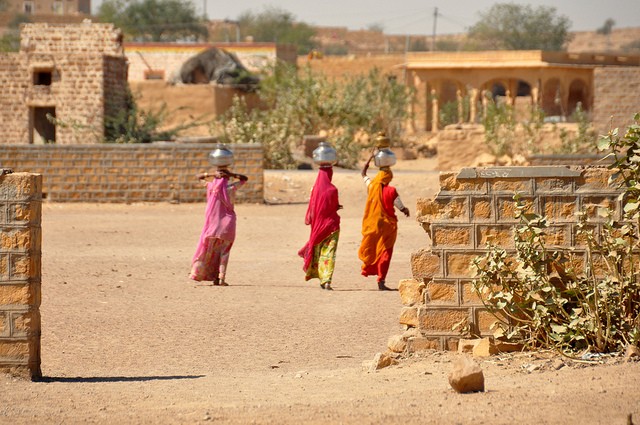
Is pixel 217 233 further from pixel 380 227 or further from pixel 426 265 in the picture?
pixel 426 265

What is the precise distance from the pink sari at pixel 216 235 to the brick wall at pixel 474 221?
4456 mm

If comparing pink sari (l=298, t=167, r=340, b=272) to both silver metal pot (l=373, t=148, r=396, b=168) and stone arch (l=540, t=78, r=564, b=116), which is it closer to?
silver metal pot (l=373, t=148, r=396, b=168)

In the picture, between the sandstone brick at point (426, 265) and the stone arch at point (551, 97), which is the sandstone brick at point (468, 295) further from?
the stone arch at point (551, 97)

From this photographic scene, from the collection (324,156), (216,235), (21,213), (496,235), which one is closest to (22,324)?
(21,213)

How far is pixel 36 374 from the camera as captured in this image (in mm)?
7023

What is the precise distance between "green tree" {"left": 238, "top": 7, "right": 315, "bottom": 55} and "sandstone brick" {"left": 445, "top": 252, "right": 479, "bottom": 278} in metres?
70.6

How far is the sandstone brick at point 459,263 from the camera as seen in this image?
7.25 m

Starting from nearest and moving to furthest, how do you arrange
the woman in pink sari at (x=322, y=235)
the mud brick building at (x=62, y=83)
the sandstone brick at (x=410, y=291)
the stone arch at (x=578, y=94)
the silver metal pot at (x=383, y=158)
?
the sandstone brick at (x=410, y=291), the silver metal pot at (x=383, y=158), the woman in pink sari at (x=322, y=235), the mud brick building at (x=62, y=83), the stone arch at (x=578, y=94)

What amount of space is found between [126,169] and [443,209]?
13.4m

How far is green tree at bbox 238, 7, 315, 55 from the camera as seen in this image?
8319cm

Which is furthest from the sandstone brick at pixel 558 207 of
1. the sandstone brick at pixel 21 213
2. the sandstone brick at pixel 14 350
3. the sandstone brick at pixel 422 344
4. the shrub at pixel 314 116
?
the shrub at pixel 314 116

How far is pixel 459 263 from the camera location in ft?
23.9

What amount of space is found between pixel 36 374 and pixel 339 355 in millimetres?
2145

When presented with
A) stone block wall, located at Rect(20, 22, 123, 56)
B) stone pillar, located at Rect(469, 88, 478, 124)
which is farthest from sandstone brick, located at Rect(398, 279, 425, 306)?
stone pillar, located at Rect(469, 88, 478, 124)
